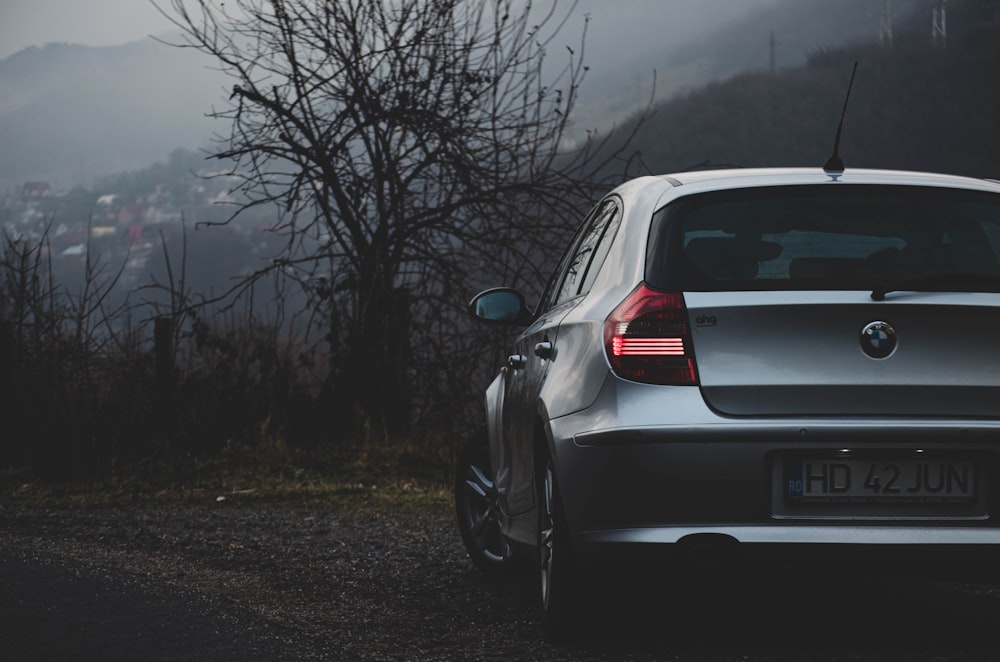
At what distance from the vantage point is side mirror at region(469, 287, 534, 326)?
580 centimetres

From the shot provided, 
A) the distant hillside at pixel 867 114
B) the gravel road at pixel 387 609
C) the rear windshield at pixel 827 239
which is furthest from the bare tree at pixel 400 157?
the distant hillside at pixel 867 114

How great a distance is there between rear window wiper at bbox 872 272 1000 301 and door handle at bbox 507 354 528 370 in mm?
1760

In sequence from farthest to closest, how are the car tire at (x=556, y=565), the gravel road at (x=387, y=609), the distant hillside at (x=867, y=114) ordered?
the distant hillside at (x=867, y=114), the gravel road at (x=387, y=609), the car tire at (x=556, y=565)

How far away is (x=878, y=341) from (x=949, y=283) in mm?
339

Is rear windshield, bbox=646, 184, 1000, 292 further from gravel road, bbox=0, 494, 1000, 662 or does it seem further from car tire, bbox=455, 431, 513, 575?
car tire, bbox=455, 431, 513, 575

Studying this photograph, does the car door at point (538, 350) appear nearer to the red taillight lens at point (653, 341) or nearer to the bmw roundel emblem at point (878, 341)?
the red taillight lens at point (653, 341)

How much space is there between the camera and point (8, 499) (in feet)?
36.0

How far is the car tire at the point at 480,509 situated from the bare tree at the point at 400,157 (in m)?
6.50

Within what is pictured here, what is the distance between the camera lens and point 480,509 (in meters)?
6.79

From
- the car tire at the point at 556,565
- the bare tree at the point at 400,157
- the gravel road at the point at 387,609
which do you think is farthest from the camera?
the bare tree at the point at 400,157

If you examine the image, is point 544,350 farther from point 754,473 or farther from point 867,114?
point 867,114

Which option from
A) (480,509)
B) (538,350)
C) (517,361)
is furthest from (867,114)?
(538,350)

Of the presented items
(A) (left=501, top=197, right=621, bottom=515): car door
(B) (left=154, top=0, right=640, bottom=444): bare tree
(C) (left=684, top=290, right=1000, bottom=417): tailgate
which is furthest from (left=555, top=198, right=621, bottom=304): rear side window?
(B) (left=154, top=0, right=640, bottom=444): bare tree

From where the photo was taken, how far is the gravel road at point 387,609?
4.61 meters
